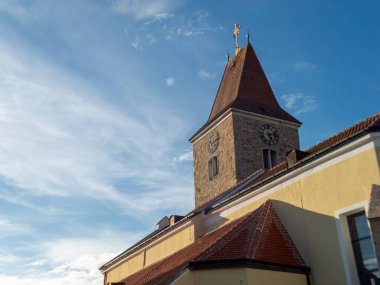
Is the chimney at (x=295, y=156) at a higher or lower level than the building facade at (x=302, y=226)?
higher

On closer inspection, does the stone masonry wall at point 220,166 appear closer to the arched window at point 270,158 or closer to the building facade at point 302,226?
the arched window at point 270,158

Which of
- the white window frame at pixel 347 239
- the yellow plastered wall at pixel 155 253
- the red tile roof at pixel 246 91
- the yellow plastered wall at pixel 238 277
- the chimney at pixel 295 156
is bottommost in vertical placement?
the yellow plastered wall at pixel 238 277

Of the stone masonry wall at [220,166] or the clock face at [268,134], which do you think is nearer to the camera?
the stone masonry wall at [220,166]

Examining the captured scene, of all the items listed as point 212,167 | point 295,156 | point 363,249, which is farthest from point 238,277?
point 212,167

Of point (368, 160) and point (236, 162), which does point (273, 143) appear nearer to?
point (236, 162)

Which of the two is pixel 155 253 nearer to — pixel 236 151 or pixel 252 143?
pixel 236 151

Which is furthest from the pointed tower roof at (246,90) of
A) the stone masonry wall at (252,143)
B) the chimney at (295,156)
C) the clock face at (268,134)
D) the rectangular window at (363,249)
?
the rectangular window at (363,249)

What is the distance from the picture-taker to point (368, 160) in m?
11.6

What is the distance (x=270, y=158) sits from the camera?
88.8 feet

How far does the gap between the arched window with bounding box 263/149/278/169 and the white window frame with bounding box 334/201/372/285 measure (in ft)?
48.4

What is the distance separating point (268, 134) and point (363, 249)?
53.9ft

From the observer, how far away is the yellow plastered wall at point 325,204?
11672 millimetres

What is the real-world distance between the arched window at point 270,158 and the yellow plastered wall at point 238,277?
14960 millimetres

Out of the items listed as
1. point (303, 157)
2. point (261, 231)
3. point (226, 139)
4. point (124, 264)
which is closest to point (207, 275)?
point (261, 231)
